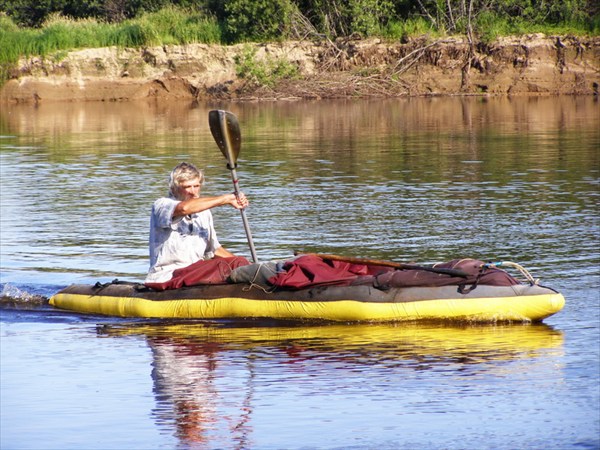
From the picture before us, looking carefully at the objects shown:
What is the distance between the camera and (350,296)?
31.0 ft

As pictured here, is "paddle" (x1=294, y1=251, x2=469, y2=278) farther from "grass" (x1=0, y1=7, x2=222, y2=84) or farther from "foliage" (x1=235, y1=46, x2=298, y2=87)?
"grass" (x1=0, y1=7, x2=222, y2=84)

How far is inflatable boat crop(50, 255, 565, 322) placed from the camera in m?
9.16

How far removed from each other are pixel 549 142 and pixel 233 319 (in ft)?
49.3

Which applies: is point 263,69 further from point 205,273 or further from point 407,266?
point 407,266

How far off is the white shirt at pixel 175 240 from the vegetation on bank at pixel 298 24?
97.7 feet

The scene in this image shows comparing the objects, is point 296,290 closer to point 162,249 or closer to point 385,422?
point 162,249

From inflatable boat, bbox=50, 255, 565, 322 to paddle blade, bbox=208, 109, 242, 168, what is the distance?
68.8 inches

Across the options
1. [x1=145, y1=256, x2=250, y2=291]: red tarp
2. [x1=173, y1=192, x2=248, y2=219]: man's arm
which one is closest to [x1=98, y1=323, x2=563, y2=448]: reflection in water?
[x1=145, y1=256, x2=250, y2=291]: red tarp

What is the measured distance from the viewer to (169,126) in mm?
30031

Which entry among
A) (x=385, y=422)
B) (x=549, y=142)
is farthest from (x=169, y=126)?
(x=385, y=422)

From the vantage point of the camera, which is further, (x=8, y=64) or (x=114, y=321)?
(x=8, y=64)

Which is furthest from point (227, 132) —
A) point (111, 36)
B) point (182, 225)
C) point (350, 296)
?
point (111, 36)

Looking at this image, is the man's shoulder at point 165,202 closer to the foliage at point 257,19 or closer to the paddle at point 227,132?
the paddle at point 227,132

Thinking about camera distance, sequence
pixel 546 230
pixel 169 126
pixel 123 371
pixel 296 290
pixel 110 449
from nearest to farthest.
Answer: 1. pixel 110 449
2. pixel 123 371
3. pixel 296 290
4. pixel 546 230
5. pixel 169 126
